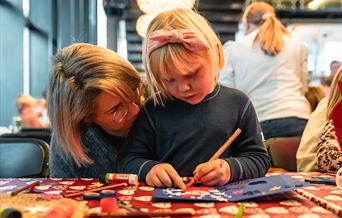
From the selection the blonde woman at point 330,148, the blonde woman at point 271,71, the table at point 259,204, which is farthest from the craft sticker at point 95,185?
the blonde woman at point 271,71

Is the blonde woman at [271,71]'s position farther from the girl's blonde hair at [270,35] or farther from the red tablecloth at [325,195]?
the red tablecloth at [325,195]

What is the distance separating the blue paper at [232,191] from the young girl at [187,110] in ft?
0.46

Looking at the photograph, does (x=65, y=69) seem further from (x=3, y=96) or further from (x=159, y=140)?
(x=3, y=96)

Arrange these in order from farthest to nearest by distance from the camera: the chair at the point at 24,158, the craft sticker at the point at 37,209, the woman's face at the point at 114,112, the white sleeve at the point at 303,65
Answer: the white sleeve at the point at 303,65 < the chair at the point at 24,158 < the woman's face at the point at 114,112 < the craft sticker at the point at 37,209

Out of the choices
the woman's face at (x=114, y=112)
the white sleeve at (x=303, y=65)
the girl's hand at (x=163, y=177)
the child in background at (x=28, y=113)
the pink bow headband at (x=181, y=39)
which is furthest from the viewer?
the child in background at (x=28, y=113)

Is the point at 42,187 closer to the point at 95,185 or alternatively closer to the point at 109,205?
the point at 95,185

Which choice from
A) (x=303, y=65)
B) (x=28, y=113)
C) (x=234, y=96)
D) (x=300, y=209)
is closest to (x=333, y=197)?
(x=300, y=209)

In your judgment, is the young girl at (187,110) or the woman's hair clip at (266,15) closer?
the young girl at (187,110)

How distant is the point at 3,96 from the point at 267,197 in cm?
479

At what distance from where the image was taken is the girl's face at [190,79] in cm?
108

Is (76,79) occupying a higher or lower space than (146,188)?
higher

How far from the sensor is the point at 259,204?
0.78 metres

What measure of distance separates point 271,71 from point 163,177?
155 cm

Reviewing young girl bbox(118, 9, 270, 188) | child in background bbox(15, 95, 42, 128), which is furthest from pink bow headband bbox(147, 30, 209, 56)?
child in background bbox(15, 95, 42, 128)
